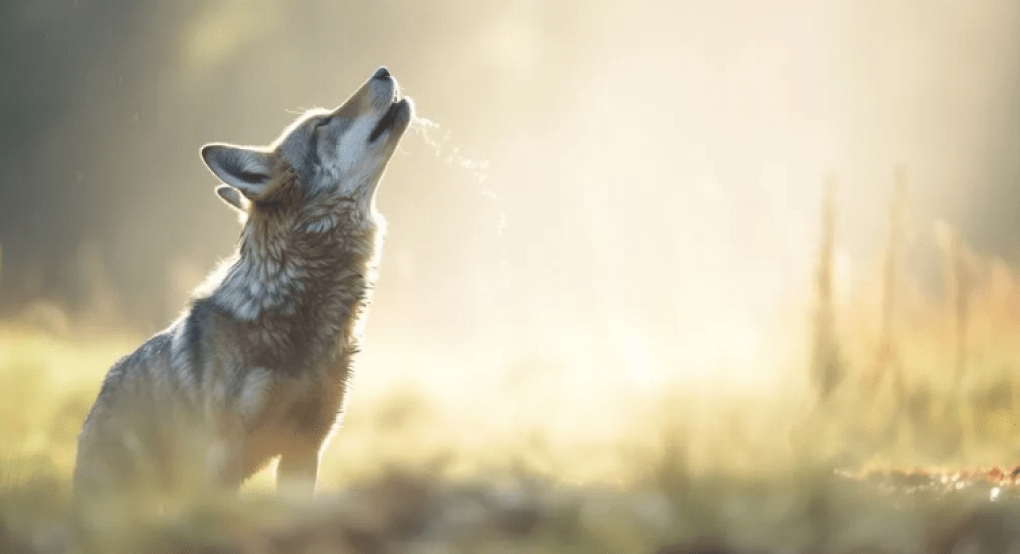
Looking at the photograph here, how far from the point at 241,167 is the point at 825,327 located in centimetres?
349

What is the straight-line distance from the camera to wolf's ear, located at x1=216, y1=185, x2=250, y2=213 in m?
5.84

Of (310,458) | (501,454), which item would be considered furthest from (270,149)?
(501,454)

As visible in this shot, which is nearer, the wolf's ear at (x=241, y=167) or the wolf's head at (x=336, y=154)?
the wolf's ear at (x=241, y=167)

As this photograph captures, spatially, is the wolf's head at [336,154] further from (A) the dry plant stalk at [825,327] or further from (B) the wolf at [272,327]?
(A) the dry plant stalk at [825,327]

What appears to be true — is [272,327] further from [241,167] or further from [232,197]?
[232,197]

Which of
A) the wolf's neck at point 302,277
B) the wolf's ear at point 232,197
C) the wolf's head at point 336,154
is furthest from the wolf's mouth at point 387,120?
the wolf's ear at point 232,197

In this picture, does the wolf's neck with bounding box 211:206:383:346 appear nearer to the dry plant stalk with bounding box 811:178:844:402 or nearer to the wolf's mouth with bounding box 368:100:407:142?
the wolf's mouth with bounding box 368:100:407:142

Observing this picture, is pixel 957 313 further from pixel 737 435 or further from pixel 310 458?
pixel 310 458

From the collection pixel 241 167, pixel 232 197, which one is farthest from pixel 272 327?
pixel 232 197

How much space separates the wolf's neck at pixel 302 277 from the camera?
5227 mm

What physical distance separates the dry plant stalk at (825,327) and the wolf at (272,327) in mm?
2696

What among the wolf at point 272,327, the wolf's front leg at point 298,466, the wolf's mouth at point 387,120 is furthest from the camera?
the wolf's mouth at point 387,120

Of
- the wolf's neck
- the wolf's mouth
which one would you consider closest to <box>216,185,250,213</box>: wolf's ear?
the wolf's neck

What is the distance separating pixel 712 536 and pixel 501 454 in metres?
1.33
